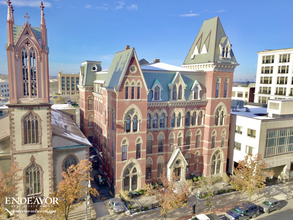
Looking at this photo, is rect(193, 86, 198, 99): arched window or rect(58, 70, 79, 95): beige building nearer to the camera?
rect(193, 86, 198, 99): arched window

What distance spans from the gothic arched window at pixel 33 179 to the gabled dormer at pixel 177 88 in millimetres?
23366

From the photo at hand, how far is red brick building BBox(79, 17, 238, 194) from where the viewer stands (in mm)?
33906

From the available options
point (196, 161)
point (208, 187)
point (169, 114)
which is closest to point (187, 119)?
point (169, 114)

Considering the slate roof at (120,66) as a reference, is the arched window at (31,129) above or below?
below

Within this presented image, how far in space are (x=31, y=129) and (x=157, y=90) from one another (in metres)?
20.0

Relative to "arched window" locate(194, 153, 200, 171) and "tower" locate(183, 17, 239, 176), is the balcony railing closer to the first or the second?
"tower" locate(183, 17, 239, 176)

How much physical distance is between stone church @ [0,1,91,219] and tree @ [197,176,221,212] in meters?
21.9

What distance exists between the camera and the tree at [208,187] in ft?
102

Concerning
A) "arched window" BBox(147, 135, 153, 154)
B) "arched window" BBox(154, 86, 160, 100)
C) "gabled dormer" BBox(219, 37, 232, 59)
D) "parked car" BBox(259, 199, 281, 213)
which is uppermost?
"gabled dormer" BBox(219, 37, 232, 59)

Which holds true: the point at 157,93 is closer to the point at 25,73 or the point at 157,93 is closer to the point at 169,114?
the point at 169,114

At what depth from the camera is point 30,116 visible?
27.8 metres

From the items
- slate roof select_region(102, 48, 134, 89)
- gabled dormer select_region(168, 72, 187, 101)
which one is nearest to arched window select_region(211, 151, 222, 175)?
gabled dormer select_region(168, 72, 187, 101)

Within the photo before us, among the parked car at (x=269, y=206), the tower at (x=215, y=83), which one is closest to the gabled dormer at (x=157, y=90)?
the tower at (x=215, y=83)

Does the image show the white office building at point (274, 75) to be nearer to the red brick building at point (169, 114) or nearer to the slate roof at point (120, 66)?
the red brick building at point (169, 114)
